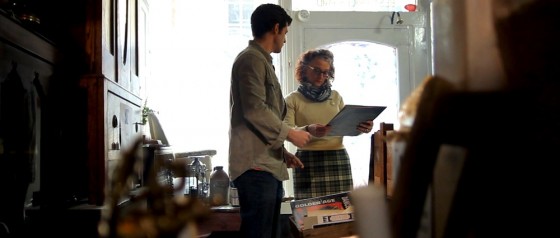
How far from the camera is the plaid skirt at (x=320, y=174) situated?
218cm

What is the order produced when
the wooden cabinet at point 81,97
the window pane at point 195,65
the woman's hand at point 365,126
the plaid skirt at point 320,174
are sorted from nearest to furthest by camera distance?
the wooden cabinet at point 81,97 < the woman's hand at point 365,126 < the plaid skirt at point 320,174 < the window pane at point 195,65

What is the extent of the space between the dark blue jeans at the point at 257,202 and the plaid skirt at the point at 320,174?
0.69 m

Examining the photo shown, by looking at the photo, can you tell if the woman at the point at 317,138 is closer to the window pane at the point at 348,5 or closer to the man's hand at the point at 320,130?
the man's hand at the point at 320,130

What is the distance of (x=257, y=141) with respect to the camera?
1.49 metres

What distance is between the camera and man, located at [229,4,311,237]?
1.45 m

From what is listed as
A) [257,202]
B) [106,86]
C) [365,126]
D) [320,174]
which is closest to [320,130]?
[365,126]

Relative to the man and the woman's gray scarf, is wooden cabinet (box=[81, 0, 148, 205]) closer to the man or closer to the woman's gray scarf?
the man

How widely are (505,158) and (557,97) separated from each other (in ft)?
0.20

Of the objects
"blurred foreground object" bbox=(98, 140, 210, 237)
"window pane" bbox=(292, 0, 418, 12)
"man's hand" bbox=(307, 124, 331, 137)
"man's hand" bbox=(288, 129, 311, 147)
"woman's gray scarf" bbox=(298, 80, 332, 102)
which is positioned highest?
"window pane" bbox=(292, 0, 418, 12)

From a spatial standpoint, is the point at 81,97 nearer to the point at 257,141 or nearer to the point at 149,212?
the point at 257,141

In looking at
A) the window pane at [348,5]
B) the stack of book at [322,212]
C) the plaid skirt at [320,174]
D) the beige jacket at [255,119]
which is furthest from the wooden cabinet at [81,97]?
the window pane at [348,5]

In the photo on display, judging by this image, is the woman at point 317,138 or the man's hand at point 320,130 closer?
the man's hand at point 320,130

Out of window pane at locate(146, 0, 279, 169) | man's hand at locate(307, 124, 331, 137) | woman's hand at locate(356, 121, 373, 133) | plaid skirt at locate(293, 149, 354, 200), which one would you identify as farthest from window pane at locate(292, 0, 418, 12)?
man's hand at locate(307, 124, 331, 137)

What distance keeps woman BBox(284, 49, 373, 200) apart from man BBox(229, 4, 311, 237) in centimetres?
64
